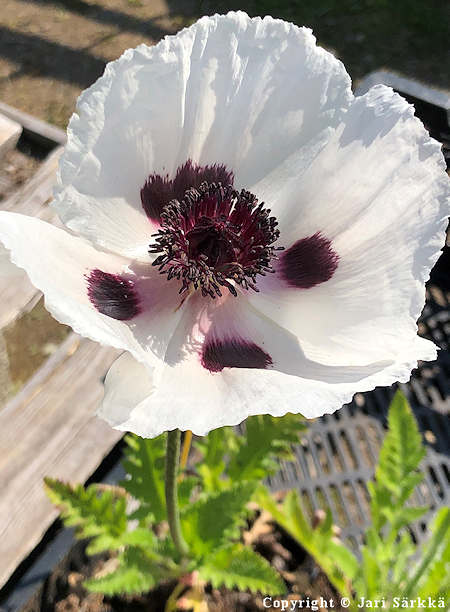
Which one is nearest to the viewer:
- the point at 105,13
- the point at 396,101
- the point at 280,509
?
the point at 396,101

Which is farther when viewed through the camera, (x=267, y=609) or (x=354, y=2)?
(x=354, y=2)

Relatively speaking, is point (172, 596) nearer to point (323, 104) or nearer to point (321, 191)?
point (321, 191)

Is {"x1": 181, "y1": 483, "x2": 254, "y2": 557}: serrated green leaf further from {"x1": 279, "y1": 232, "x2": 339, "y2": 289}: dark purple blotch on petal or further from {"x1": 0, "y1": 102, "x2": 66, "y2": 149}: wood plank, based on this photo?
{"x1": 0, "y1": 102, "x2": 66, "y2": 149}: wood plank

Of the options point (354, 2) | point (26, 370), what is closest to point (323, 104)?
point (26, 370)

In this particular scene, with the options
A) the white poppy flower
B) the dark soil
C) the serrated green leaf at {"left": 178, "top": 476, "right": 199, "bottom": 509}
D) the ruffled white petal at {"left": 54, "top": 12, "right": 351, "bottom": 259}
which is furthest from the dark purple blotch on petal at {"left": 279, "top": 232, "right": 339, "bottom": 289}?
the dark soil

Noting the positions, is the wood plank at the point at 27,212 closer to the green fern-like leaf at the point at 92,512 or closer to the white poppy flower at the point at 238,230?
the green fern-like leaf at the point at 92,512

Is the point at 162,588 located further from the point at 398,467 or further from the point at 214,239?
the point at 214,239

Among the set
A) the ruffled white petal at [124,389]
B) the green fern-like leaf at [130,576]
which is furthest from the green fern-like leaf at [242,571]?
the ruffled white petal at [124,389]
